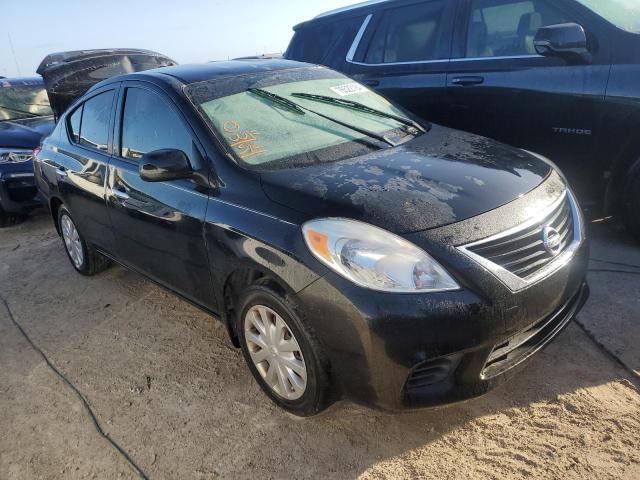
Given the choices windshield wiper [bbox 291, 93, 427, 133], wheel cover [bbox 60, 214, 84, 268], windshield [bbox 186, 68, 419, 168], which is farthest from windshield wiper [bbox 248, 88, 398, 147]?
wheel cover [bbox 60, 214, 84, 268]

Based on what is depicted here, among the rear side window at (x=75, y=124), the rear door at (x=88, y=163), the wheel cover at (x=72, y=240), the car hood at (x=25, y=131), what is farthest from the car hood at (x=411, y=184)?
the car hood at (x=25, y=131)

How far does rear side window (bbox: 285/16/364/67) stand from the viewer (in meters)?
5.05

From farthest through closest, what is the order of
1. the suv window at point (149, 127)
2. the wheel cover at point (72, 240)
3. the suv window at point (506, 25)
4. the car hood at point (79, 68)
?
the car hood at point (79, 68)
the wheel cover at point (72, 240)
the suv window at point (506, 25)
the suv window at point (149, 127)

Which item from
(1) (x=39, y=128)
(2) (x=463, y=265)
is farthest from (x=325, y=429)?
(1) (x=39, y=128)

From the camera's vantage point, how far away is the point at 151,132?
3035mm

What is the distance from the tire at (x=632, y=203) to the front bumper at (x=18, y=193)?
568 cm

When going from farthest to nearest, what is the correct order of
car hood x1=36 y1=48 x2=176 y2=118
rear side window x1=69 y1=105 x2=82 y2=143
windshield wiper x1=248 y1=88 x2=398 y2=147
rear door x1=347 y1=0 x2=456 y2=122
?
1. car hood x1=36 y1=48 x2=176 y2=118
2. rear door x1=347 y1=0 x2=456 y2=122
3. rear side window x1=69 y1=105 x2=82 y2=143
4. windshield wiper x1=248 y1=88 x2=398 y2=147

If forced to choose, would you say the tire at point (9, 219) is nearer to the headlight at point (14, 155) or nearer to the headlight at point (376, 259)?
the headlight at point (14, 155)

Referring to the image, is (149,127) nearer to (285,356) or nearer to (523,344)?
(285,356)

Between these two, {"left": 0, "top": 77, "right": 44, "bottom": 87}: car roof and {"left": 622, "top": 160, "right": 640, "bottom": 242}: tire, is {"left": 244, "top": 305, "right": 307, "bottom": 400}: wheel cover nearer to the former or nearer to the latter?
{"left": 622, "top": 160, "right": 640, "bottom": 242}: tire

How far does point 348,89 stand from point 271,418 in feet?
7.00

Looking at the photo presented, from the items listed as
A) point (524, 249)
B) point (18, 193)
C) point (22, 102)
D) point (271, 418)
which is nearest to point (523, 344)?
point (524, 249)

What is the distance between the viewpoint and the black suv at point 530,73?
11.3ft

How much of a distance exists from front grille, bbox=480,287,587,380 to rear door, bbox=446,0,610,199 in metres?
1.80
